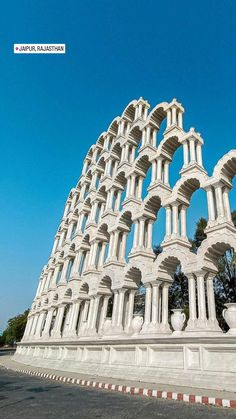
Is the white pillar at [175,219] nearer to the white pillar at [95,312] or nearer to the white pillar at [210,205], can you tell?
the white pillar at [210,205]

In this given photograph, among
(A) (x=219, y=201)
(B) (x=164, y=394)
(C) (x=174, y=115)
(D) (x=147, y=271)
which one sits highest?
(C) (x=174, y=115)

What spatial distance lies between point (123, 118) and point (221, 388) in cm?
2451

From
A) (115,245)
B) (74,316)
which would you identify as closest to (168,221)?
(115,245)

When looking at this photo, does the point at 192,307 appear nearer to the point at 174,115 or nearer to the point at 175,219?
the point at 175,219

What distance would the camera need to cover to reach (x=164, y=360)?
12281mm

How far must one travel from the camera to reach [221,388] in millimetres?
9555

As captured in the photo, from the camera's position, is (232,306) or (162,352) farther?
(162,352)

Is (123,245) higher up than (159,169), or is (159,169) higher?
(159,169)

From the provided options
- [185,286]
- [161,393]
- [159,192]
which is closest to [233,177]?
[159,192]

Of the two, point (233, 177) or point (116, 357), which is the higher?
point (233, 177)

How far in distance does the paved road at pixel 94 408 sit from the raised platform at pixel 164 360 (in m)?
2.67

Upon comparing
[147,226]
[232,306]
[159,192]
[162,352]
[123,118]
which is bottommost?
[162,352]

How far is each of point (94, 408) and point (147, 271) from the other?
32.0ft

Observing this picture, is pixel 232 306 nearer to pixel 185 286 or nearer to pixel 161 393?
pixel 161 393
